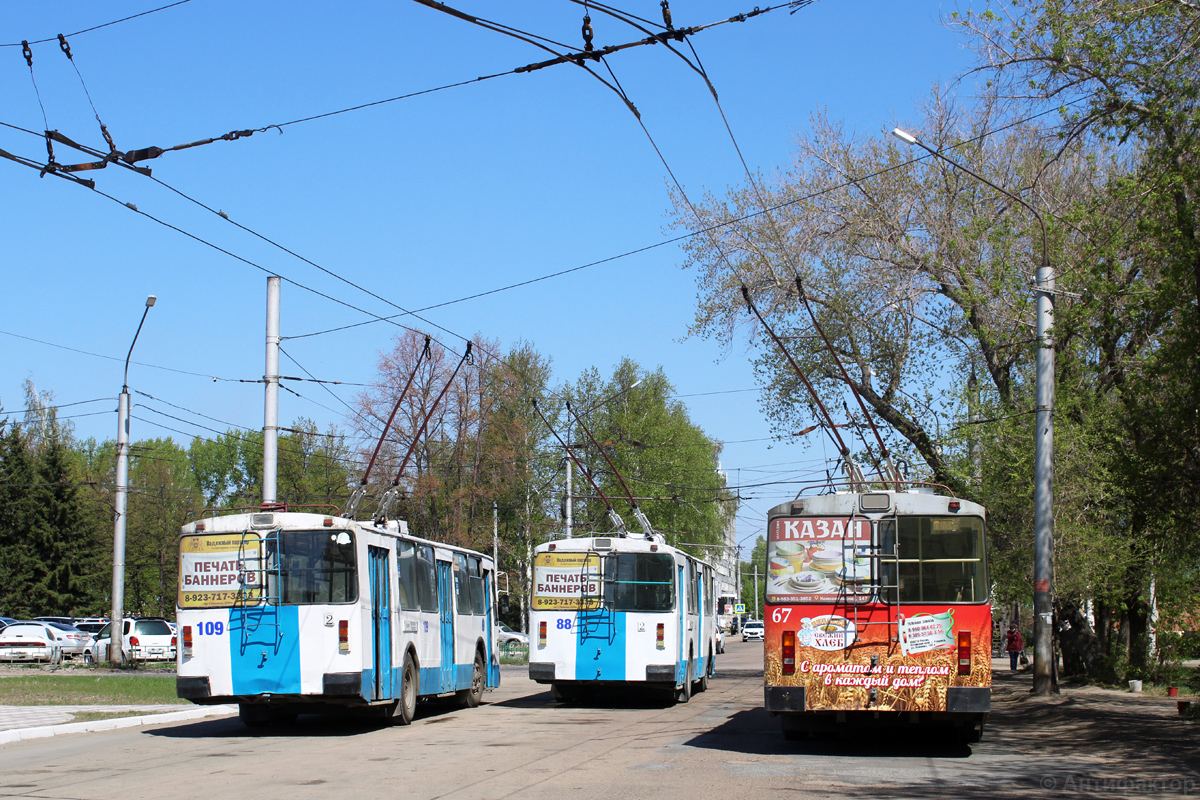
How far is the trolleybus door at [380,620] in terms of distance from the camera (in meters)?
14.9

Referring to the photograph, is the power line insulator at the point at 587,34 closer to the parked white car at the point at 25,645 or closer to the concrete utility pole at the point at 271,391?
the concrete utility pole at the point at 271,391

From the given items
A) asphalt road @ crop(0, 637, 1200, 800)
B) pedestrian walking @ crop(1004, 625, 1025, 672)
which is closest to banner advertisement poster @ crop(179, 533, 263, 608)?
asphalt road @ crop(0, 637, 1200, 800)

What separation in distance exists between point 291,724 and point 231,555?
3.39m

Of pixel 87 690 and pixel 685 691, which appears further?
pixel 87 690

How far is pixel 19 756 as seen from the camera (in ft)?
41.1

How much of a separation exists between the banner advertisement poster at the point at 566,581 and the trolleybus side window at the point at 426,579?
2.47 meters

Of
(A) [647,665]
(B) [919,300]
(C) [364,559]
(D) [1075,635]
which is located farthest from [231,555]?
(D) [1075,635]

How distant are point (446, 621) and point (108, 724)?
16.8 feet

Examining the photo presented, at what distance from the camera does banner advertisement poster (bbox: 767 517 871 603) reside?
499 inches

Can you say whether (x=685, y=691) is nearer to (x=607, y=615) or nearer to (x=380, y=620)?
(x=607, y=615)

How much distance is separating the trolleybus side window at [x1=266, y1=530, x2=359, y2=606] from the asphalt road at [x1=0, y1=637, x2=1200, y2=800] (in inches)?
68.0

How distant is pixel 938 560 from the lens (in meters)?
12.6

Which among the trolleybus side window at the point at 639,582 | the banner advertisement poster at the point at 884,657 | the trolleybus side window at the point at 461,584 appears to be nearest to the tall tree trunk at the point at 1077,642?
the trolleybus side window at the point at 639,582

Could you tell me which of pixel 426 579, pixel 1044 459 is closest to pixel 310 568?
pixel 426 579
